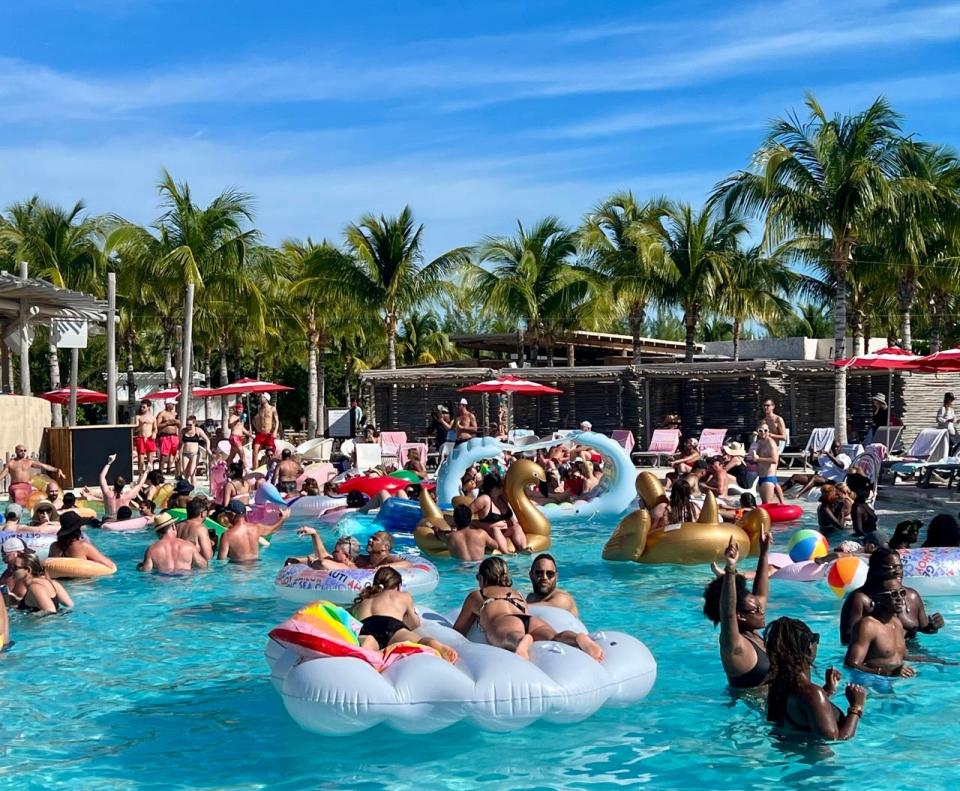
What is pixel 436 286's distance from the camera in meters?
32.0

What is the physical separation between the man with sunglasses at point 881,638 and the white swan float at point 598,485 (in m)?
6.96

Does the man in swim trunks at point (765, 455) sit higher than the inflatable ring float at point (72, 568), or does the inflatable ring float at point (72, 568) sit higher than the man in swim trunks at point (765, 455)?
the man in swim trunks at point (765, 455)

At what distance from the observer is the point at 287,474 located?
58.2 feet

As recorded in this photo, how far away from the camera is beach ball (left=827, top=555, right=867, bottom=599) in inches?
346

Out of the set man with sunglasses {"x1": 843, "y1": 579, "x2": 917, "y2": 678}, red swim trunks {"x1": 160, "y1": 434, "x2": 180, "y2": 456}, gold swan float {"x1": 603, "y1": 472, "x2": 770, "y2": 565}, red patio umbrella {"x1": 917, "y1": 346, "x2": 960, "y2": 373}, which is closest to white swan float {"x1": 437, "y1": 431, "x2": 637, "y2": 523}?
gold swan float {"x1": 603, "y1": 472, "x2": 770, "y2": 565}

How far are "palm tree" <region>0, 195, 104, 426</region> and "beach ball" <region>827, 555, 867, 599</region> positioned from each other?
2706cm

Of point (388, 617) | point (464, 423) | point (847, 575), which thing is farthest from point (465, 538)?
point (464, 423)

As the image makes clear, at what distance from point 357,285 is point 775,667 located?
26621 millimetres

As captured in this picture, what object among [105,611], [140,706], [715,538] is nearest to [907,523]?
[715,538]

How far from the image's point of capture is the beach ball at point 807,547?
10.3 m

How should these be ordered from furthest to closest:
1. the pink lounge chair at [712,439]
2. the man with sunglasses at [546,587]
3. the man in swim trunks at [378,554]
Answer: the pink lounge chair at [712,439], the man in swim trunks at [378,554], the man with sunglasses at [546,587]

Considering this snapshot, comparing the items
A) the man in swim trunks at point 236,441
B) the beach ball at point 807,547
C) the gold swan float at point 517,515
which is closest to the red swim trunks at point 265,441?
the man in swim trunks at point 236,441

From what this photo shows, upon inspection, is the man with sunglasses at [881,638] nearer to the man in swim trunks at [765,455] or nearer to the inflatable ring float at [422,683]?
the inflatable ring float at [422,683]

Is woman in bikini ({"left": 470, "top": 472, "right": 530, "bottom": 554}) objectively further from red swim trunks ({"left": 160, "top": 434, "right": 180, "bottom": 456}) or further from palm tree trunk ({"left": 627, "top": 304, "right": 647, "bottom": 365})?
palm tree trunk ({"left": 627, "top": 304, "right": 647, "bottom": 365})
